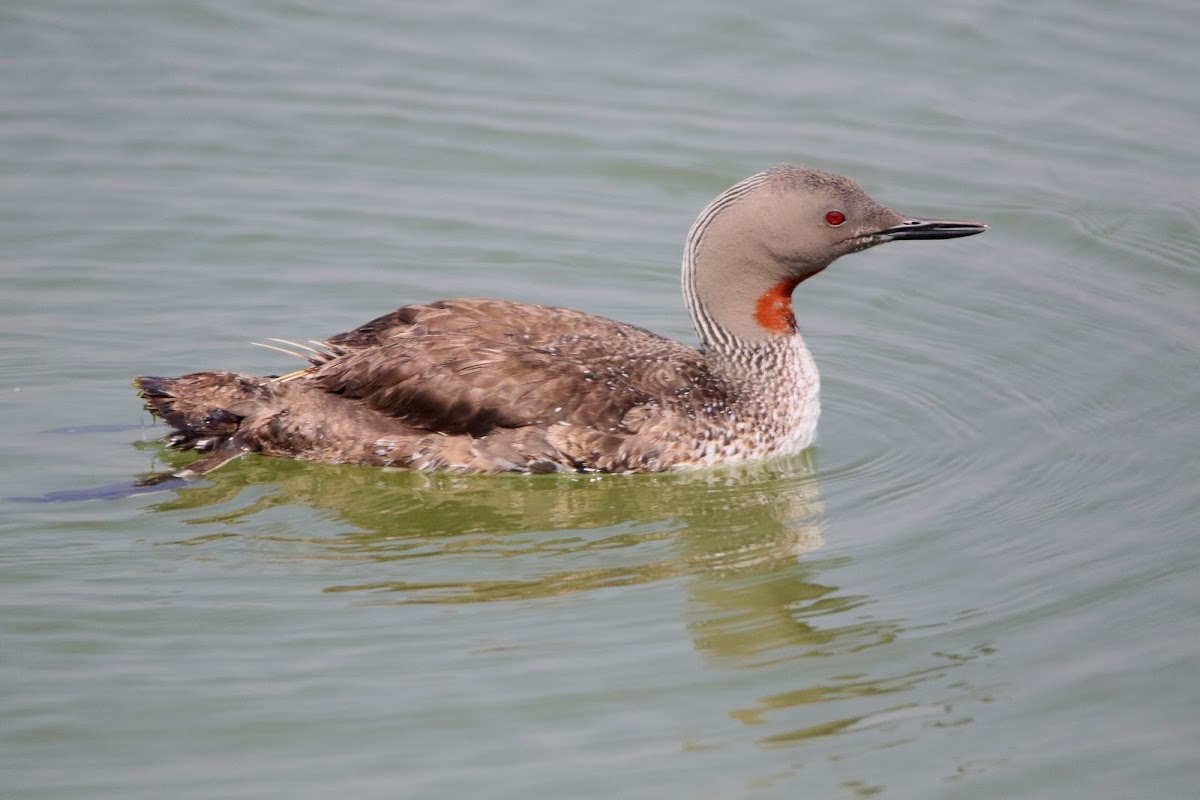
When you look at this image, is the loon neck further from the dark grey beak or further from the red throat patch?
the dark grey beak

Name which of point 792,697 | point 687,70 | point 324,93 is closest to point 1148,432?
point 792,697

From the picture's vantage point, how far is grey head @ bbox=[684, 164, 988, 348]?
8.42 meters

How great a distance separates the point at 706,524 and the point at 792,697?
1.62 m

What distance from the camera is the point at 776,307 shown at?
8.78 m

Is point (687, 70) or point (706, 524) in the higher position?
point (687, 70)

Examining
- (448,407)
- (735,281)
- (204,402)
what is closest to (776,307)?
(735,281)

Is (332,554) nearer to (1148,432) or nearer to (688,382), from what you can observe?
(688,382)

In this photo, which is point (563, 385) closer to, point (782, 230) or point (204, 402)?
point (782, 230)

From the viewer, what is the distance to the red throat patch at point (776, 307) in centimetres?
872

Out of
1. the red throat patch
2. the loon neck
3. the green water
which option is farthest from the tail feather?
the red throat patch

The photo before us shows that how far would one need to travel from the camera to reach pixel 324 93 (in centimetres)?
1234

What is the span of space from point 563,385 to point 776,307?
4.08 ft

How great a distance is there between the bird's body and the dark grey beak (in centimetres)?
1

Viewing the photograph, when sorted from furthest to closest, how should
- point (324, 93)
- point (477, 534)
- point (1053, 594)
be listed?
point (324, 93) < point (477, 534) < point (1053, 594)
